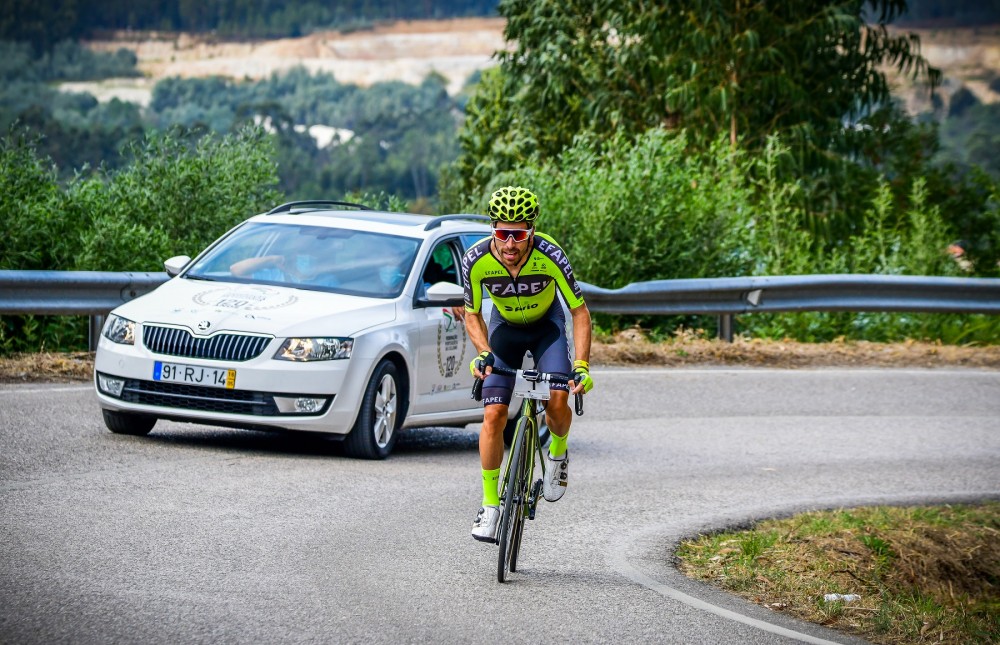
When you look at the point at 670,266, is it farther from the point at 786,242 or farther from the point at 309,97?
the point at 309,97

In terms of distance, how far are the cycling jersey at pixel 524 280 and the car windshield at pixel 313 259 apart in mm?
3455

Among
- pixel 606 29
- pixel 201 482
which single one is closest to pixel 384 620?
pixel 201 482

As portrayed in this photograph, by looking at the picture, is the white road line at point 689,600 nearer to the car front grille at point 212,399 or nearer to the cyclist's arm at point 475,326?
the cyclist's arm at point 475,326

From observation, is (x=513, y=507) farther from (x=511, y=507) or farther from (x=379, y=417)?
(x=379, y=417)

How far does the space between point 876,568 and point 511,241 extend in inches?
108

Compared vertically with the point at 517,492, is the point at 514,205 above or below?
above

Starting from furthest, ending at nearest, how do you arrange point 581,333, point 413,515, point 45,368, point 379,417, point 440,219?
point 45,368 → point 440,219 → point 379,417 → point 413,515 → point 581,333

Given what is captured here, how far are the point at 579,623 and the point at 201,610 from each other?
59.2 inches

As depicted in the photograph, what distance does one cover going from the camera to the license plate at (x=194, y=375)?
10.2m

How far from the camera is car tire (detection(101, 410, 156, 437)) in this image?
35.2 feet

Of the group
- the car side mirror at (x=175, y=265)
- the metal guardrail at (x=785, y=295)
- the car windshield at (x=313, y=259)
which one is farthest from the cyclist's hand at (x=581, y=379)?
the metal guardrail at (x=785, y=295)

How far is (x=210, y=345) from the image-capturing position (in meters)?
10.3

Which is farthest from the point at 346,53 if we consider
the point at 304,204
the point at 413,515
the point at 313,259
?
the point at 413,515

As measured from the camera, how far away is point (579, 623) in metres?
6.40
